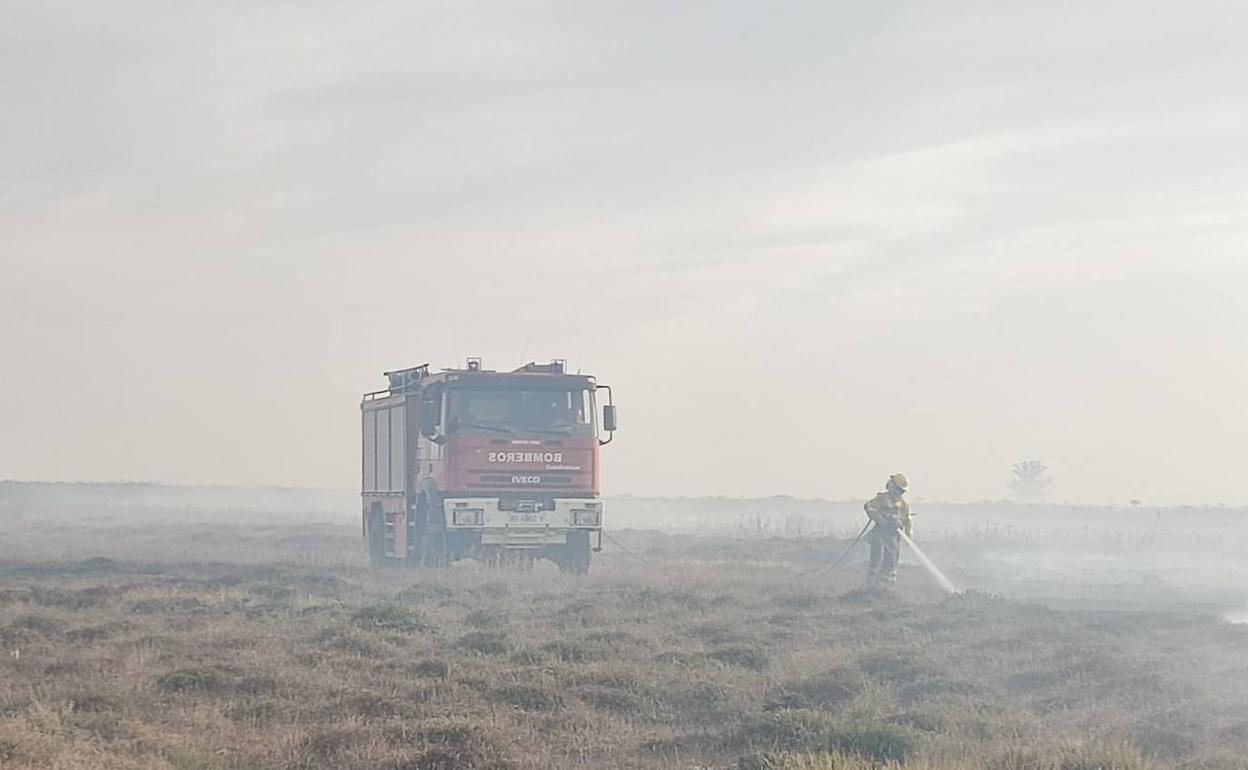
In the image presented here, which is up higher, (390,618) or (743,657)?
(390,618)

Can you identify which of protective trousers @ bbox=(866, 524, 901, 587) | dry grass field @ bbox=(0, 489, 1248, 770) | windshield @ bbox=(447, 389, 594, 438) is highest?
windshield @ bbox=(447, 389, 594, 438)

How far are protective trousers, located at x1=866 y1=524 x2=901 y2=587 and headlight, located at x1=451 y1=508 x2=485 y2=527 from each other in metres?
6.14

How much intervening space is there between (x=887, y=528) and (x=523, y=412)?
616 cm

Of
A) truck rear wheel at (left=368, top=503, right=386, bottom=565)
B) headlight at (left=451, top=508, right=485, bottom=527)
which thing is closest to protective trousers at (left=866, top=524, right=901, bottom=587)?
headlight at (left=451, top=508, right=485, bottom=527)

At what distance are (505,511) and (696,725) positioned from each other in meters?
14.0

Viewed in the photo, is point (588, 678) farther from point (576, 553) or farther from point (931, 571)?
point (931, 571)

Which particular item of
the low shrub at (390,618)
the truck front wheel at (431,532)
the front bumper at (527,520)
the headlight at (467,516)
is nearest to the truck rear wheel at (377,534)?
the truck front wheel at (431,532)

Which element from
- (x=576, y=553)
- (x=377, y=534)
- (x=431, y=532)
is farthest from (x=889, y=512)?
(x=377, y=534)

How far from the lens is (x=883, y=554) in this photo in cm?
2520

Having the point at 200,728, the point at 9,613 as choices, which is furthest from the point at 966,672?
the point at 9,613

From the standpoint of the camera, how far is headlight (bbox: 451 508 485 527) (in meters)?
26.3

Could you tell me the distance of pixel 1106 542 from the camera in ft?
163

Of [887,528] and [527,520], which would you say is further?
[527,520]

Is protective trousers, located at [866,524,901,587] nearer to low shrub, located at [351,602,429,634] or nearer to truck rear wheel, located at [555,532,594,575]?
truck rear wheel, located at [555,532,594,575]
